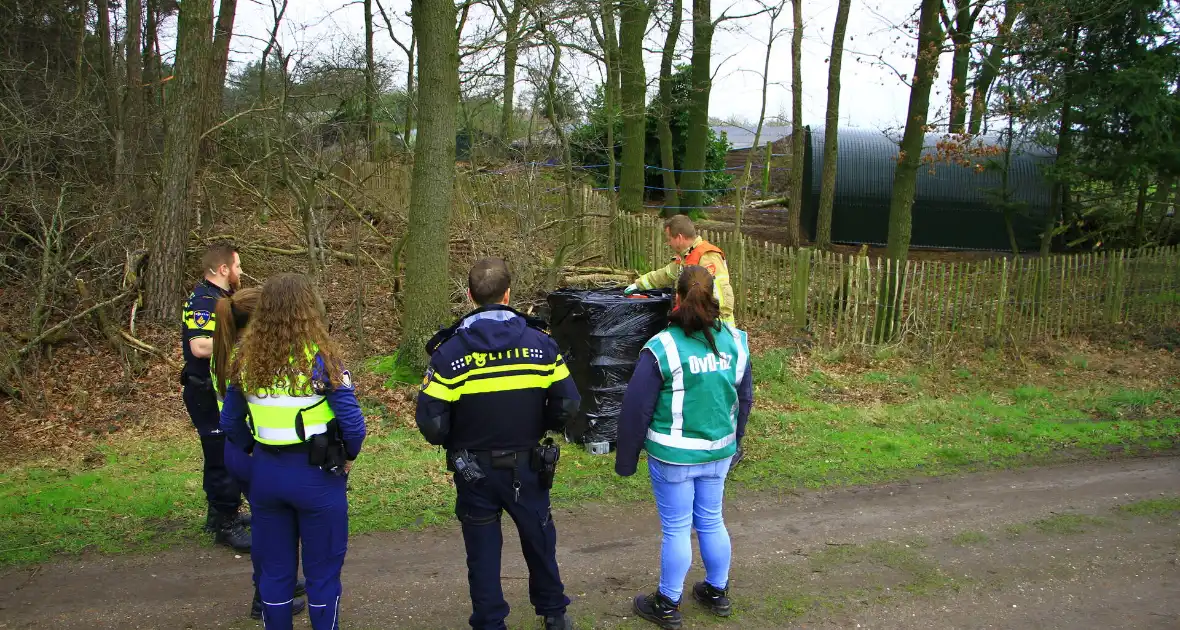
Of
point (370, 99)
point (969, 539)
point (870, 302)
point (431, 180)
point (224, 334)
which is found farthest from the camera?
point (370, 99)

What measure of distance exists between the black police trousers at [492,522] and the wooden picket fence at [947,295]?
727 cm

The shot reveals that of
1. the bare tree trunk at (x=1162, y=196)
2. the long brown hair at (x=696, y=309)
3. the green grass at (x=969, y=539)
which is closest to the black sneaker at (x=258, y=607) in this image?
the long brown hair at (x=696, y=309)

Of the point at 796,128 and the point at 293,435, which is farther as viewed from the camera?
the point at 796,128

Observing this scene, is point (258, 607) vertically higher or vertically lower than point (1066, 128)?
lower

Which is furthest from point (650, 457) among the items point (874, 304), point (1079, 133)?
point (1079, 133)

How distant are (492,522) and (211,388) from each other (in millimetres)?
2116

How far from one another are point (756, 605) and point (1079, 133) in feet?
39.8

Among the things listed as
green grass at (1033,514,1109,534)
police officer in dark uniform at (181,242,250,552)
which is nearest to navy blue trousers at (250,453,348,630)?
police officer in dark uniform at (181,242,250,552)

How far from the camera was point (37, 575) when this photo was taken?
15.1ft

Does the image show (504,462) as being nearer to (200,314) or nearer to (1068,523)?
(200,314)

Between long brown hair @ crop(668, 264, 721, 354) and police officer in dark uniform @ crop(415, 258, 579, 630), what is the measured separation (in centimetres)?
61

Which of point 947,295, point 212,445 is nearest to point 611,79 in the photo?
point 947,295

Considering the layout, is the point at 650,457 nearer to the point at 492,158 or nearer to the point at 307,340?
the point at 307,340

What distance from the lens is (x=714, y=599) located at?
4.18 meters
